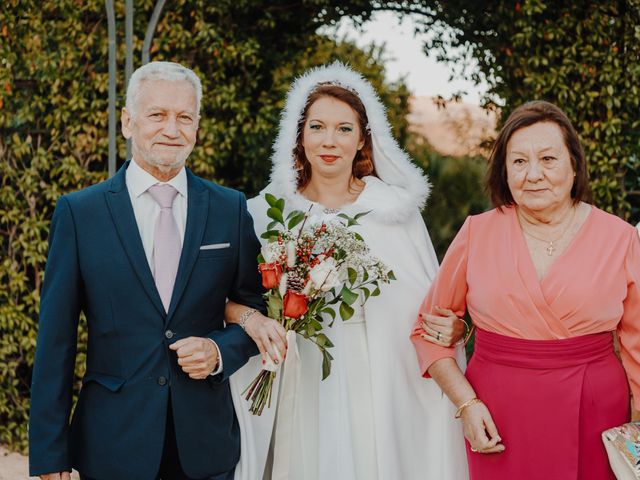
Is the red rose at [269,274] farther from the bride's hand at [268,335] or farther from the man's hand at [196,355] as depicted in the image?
the man's hand at [196,355]

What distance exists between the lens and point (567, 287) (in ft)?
9.82

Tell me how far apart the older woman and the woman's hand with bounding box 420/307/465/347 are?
119 millimetres

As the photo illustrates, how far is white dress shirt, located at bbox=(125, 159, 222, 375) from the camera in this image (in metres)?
2.99

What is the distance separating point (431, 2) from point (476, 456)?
16.7 ft

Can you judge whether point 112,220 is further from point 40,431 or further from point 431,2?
point 431,2

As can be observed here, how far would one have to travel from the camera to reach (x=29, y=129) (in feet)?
21.1

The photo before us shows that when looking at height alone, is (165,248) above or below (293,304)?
above

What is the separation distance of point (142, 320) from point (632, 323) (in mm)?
1831

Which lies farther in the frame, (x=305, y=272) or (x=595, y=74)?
(x=595, y=74)

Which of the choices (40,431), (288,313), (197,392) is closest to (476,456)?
(288,313)

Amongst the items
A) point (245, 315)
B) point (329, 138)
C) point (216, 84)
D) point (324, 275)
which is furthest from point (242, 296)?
point (216, 84)

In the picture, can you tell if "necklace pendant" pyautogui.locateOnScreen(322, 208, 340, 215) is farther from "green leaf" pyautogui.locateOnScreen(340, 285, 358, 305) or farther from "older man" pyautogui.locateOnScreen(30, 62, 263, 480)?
"older man" pyautogui.locateOnScreen(30, 62, 263, 480)

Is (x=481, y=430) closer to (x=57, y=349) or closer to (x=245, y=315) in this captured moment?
(x=245, y=315)

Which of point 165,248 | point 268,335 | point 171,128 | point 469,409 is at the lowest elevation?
point 469,409
